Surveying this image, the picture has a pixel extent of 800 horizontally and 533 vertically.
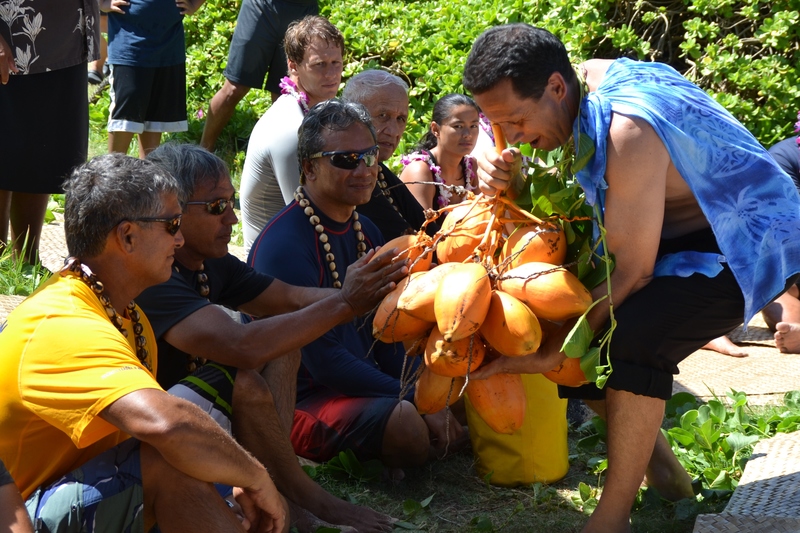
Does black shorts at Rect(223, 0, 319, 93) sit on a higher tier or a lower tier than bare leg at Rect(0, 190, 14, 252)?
higher

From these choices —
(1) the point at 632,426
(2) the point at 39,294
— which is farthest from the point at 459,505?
(2) the point at 39,294

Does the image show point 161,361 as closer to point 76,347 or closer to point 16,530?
point 76,347

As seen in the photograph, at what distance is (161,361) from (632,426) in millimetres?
1574

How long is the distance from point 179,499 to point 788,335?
3.77 metres

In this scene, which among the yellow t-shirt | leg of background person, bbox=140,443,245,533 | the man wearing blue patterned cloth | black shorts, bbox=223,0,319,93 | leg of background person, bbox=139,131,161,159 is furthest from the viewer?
black shorts, bbox=223,0,319,93

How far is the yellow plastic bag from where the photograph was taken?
149 inches

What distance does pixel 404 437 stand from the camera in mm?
3707

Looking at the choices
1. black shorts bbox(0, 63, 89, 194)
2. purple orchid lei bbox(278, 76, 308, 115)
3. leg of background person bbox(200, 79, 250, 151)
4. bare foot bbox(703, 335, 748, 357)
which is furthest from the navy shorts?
leg of background person bbox(200, 79, 250, 151)

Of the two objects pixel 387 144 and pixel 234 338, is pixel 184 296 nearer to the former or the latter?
pixel 234 338

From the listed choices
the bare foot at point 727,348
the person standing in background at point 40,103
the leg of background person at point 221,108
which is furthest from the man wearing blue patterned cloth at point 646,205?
the leg of background person at point 221,108

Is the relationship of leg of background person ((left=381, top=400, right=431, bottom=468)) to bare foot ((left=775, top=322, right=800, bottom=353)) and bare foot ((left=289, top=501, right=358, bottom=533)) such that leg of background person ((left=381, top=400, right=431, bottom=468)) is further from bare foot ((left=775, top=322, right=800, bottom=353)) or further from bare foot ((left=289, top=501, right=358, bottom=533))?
bare foot ((left=775, top=322, right=800, bottom=353))

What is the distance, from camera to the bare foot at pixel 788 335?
5242mm

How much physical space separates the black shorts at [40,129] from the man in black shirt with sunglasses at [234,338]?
5.40ft

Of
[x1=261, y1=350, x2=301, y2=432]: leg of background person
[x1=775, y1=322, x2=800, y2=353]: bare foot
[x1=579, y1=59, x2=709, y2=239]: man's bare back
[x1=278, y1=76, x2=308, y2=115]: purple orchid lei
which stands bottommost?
[x1=775, y1=322, x2=800, y2=353]: bare foot
